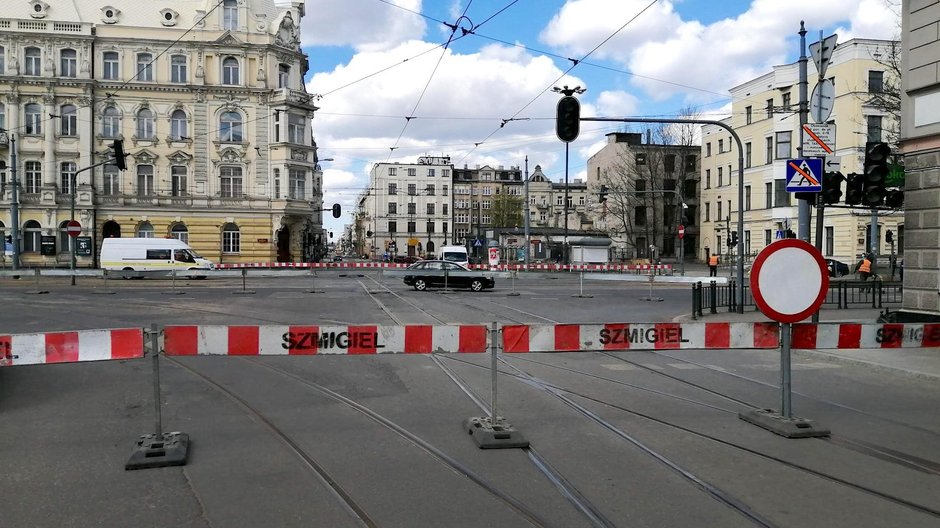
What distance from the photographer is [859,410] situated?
773 centimetres

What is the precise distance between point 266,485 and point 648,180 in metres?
72.9

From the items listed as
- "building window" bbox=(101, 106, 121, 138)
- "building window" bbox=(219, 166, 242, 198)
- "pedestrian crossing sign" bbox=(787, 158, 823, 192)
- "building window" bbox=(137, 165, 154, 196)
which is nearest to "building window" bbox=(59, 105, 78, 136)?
"building window" bbox=(101, 106, 121, 138)

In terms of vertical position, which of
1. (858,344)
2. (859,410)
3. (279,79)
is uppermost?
(279,79)

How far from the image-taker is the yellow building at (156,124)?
47.7 m

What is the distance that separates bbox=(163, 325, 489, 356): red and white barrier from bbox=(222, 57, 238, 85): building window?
48.0m

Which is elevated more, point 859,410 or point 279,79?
point 279,79

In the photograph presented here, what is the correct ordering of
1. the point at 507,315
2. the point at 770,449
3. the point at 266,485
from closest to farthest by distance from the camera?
the point at 266,485 < the point at 770,449 < the point at 507,315

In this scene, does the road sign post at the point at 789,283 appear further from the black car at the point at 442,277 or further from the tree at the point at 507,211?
the tree at the point at 507,211

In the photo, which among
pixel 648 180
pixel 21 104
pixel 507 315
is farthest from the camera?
pixel 648 180

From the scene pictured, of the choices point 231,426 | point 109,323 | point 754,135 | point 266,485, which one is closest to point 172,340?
point 231,426

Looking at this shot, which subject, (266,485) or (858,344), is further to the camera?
(858,344)

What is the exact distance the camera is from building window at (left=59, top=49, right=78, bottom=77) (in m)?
47.9

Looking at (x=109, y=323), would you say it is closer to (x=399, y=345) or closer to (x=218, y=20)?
(x=399, y=345)

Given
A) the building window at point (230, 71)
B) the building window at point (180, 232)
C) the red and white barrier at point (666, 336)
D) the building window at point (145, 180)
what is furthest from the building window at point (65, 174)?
the red and white barrier at point (666, 336)
